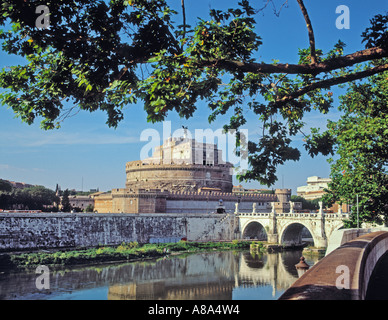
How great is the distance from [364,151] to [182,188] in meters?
35.0

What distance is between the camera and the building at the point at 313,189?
8912 centimetres

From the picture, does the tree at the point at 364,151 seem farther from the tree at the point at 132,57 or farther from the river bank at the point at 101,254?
the river bank at the point at 101,254

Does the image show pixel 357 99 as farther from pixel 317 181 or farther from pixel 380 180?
pixel 317 181

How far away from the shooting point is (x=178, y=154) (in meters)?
52.0

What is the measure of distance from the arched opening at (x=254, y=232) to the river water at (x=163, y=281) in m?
11.7

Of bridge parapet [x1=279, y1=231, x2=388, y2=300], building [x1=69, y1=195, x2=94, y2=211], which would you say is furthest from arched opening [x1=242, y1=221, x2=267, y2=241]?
bridge parapet [x1=279, y1=231, x2=388, y2=300]

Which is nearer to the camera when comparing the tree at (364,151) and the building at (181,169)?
the tree at (364,151)

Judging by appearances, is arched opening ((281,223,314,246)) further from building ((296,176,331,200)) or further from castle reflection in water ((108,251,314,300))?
building ((296,176,331,200))

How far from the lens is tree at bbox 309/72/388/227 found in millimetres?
13680

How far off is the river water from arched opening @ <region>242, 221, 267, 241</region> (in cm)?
1165

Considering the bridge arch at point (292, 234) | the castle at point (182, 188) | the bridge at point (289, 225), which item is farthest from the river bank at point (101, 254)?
the castle at point (182, 188)

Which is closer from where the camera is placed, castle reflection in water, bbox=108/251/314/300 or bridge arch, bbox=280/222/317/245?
castle reflection in water, bbox=108/251/314/300
